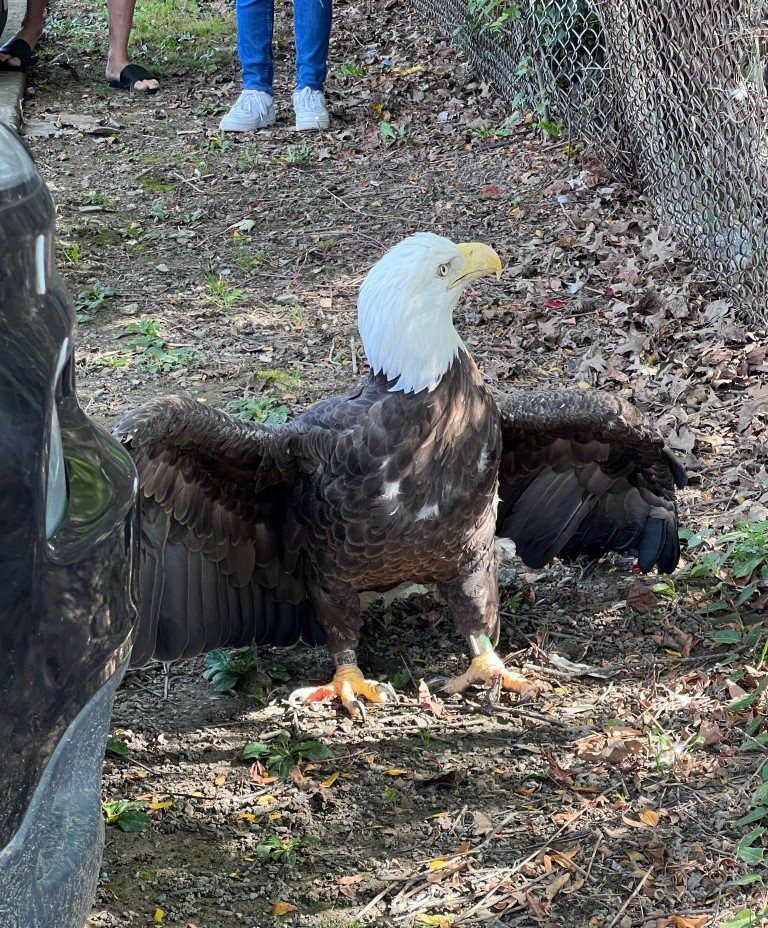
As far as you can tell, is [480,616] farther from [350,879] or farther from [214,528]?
[350,879]

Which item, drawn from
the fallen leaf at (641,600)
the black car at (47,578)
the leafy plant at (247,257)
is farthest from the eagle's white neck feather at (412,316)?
the leafy plant at (247,257)

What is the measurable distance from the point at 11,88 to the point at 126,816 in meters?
7.19

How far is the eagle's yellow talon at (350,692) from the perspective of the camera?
12.0 ft

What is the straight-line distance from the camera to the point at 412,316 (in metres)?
3.47

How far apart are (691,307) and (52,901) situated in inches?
185

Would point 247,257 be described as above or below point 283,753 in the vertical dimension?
above

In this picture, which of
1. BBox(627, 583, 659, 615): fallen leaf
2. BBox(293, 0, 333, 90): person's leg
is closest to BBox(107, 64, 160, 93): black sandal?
BBox(293, 0, 333, 90): person's leg

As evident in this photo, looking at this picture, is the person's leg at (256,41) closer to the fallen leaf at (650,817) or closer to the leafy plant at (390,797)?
the leafy plant at (390,797)

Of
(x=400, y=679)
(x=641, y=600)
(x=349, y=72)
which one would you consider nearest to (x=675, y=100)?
(x=641, y=600)

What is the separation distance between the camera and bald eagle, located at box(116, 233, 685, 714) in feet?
11.3

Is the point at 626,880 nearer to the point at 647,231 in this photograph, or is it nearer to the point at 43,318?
the point at 43,318

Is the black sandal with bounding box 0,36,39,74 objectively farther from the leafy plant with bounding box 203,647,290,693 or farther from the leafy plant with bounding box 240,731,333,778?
the leafy plant with bounding box 240,731,333,778

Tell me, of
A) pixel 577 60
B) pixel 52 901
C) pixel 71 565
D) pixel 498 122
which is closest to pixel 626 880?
pixel 52 901

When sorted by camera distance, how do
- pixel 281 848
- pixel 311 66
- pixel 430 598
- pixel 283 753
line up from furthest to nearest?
pixel 311 66 → pixel 430 598 → pixel 283 753 → pixel 281 848
